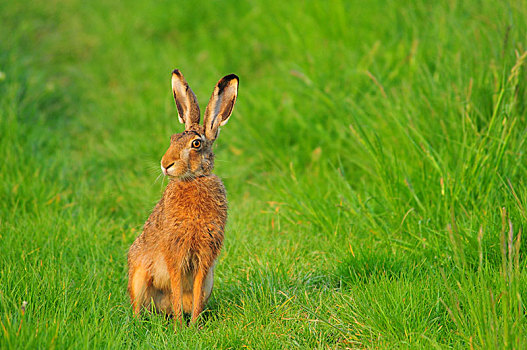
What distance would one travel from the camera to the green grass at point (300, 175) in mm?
3688

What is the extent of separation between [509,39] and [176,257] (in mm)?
3466

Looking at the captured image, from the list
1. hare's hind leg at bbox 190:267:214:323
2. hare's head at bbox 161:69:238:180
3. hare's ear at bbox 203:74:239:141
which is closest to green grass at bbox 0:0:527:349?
hare's hind leg at bbox 190:267:214:323

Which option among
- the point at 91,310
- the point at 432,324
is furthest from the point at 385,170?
the point at 91,310

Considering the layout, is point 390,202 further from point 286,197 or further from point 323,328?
point 323,328

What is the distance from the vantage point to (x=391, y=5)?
736 centimetres

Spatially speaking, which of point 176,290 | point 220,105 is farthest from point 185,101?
point 176,290

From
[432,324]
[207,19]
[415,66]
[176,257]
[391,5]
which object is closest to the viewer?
[432,324]

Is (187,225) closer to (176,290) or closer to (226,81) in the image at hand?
(176,290)

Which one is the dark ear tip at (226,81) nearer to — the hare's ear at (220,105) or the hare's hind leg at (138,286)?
the hare's ear at (220,105)

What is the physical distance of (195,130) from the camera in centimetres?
418

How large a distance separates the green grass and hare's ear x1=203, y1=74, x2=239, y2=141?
3.46ft

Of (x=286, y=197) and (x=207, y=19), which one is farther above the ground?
(x=207, y=19)

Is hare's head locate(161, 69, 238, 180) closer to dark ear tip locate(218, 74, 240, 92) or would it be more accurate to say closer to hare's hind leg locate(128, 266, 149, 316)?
dark ear tip locate(218, 74, 240, 92)

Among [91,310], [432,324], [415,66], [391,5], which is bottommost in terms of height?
[432,324]
